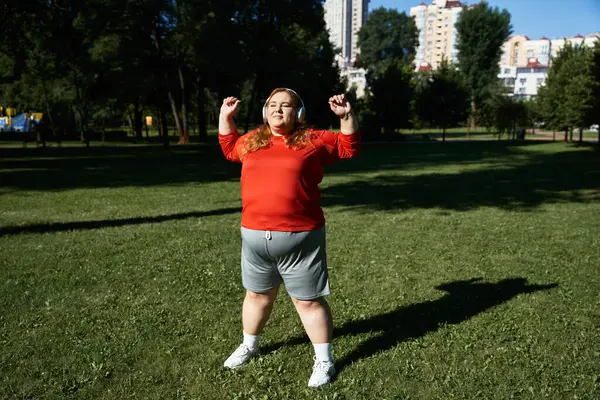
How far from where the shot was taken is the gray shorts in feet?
13.1

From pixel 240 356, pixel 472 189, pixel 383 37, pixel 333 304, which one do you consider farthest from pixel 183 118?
pixel 383 37

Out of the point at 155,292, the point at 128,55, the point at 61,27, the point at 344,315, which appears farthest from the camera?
the point at 128,55

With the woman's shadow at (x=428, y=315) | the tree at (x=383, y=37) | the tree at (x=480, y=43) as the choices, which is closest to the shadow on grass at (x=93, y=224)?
the woman's shadow at (x=428, y=315)

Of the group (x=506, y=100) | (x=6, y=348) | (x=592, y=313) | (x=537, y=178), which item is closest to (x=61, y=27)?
(x=537, y=178)

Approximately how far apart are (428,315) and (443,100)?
55.5m

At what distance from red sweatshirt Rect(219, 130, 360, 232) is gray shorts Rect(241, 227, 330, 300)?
7 cm

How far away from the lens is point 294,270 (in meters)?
4.10

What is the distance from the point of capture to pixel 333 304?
6.22m

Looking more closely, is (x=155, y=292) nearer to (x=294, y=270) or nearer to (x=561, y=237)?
(x=294, y=270)

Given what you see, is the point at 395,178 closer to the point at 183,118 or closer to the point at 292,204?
the point at 292,204

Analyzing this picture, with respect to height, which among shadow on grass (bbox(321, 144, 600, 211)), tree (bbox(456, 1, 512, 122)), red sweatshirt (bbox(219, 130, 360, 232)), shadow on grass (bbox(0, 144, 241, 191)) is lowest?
shadow on grass (bbox(321, 144, 600, 211))

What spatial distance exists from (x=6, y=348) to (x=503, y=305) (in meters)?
5.58

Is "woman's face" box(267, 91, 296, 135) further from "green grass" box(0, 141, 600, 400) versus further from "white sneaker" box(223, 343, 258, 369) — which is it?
"green grass" box(0, 141, 600, 400)

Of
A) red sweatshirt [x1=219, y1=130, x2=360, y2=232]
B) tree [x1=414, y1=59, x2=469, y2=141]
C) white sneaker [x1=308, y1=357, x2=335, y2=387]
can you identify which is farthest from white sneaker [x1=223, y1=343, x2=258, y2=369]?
tree [x1=414, y1=59, x2=469, y2=141]
